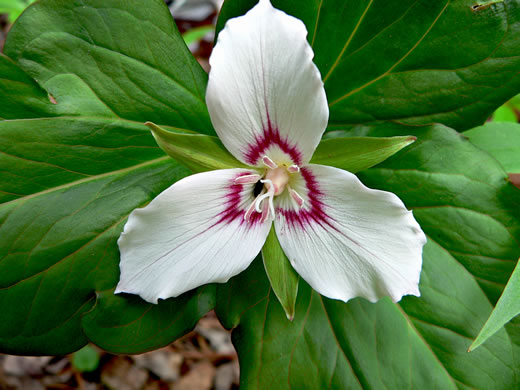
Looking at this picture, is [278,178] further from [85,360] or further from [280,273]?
[85,360]

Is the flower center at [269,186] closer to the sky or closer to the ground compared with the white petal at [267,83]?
closer to the ground

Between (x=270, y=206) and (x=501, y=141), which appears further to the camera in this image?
(x=501, y=141)

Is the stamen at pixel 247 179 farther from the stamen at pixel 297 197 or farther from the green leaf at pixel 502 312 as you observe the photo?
the green leaf at pixel 502 312

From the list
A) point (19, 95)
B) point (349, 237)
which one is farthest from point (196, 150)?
point (19, 95)

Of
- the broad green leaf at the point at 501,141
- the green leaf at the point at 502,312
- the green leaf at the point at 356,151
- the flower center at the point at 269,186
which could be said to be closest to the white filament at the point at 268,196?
the flower center at the point at 269,186

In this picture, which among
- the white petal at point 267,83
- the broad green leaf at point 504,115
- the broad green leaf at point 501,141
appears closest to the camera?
the white petal at point 267,83

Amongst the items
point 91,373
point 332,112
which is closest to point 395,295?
point 332,112

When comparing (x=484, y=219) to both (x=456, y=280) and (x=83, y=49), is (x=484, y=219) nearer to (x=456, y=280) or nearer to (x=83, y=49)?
(x=456, y=280)

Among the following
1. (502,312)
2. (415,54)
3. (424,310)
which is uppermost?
(415,54)
